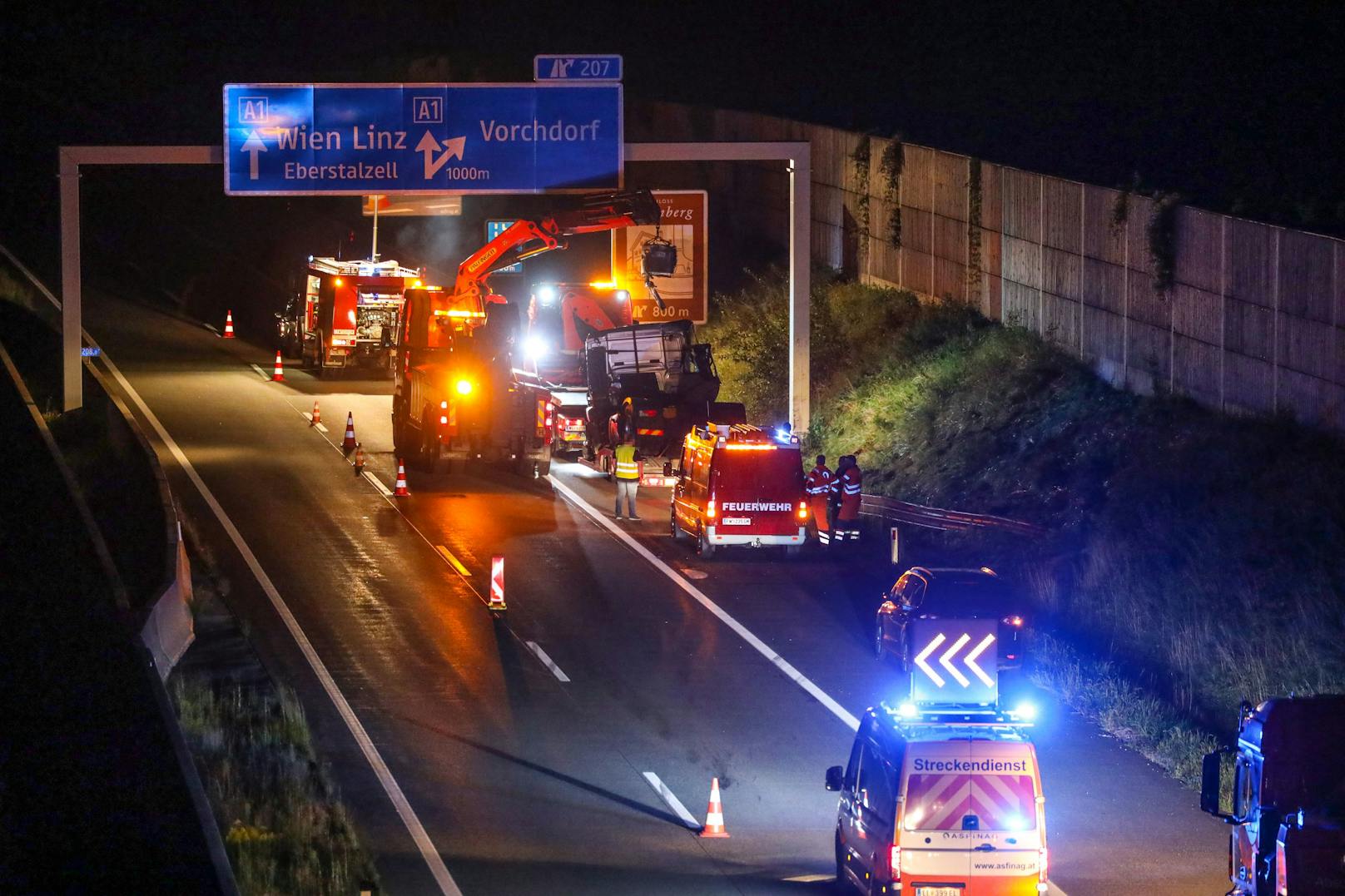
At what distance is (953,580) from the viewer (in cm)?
2167

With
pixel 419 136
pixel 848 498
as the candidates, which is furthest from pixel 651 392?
pixel 848 498

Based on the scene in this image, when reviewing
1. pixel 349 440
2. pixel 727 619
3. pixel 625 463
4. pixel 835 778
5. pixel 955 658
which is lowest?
pixel 727 619

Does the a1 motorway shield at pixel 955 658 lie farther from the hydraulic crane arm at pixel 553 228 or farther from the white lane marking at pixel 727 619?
the hydraulic crane arm at pixel 553 228

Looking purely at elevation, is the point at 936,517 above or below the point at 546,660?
above

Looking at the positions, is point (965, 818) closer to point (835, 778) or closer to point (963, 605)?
point (835, 778)

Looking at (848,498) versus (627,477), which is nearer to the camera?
(848,498)

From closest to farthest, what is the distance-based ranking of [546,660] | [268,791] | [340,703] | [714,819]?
[714,819]
[268,791]
[340,703]
[546,660]

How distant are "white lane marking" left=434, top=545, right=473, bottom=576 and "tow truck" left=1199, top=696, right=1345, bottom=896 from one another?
17.2 metres

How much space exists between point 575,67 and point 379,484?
344 inches

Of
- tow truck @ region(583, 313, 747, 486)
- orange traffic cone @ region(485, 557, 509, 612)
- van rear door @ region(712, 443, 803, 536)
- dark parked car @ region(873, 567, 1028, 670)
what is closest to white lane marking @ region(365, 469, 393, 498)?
tow truck @ region(583, 313, 747, 486)

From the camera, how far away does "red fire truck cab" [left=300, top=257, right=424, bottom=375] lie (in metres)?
47.7

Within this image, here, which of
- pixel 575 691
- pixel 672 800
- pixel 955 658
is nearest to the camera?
pixel 672 800

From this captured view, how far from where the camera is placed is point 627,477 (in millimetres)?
32438

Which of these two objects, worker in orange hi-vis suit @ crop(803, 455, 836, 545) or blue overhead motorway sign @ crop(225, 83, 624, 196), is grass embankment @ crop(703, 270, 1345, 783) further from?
blue overhead motorway sign @ crop(225, 83, 624, 196)
